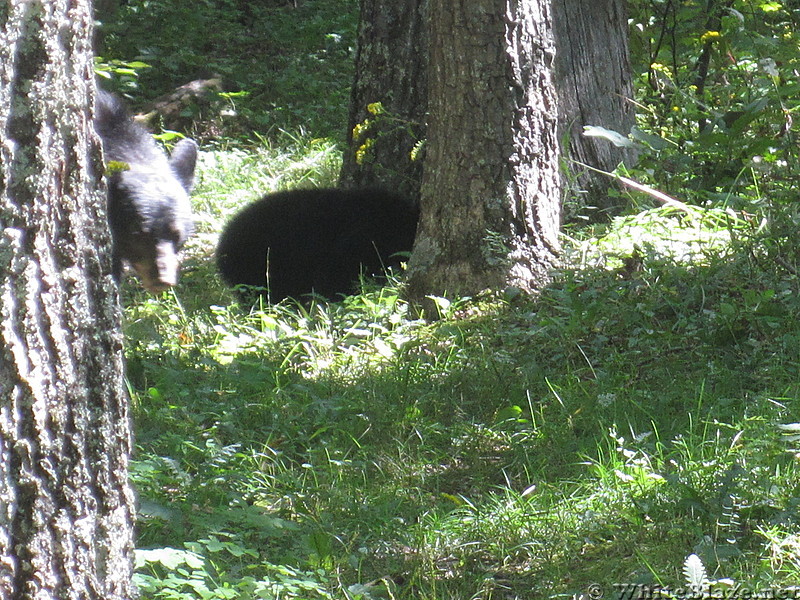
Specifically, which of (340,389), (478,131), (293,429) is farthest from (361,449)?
(478,131)

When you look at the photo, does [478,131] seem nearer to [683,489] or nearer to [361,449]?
[361,449]

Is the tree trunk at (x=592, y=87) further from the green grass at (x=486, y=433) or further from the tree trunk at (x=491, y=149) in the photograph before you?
the tree trunk at (x=491, y=149)

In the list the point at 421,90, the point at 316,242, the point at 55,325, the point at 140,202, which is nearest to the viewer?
the point at 55,325

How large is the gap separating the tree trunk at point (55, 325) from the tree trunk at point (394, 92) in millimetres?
4251

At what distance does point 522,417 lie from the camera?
12.6ft

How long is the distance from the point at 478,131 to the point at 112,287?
3.02 m

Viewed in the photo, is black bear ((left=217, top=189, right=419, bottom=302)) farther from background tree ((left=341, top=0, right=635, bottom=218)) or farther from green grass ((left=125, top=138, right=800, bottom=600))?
background tree ((left=341, top=0, right=635, bottom=218))

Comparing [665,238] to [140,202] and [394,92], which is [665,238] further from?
[140,202]

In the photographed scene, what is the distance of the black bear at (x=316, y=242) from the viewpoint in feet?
18.4

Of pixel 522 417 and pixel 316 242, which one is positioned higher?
pixel 316 242

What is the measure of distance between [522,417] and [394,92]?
10.2 feet

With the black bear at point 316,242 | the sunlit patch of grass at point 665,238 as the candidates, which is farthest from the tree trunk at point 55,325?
the black bear at point 316,242

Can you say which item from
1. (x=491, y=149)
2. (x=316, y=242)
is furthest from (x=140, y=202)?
(x=491, y=149)

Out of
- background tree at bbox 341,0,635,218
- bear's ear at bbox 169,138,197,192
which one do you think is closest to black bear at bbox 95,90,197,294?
bear's ear at bbox 169,138,197,192
